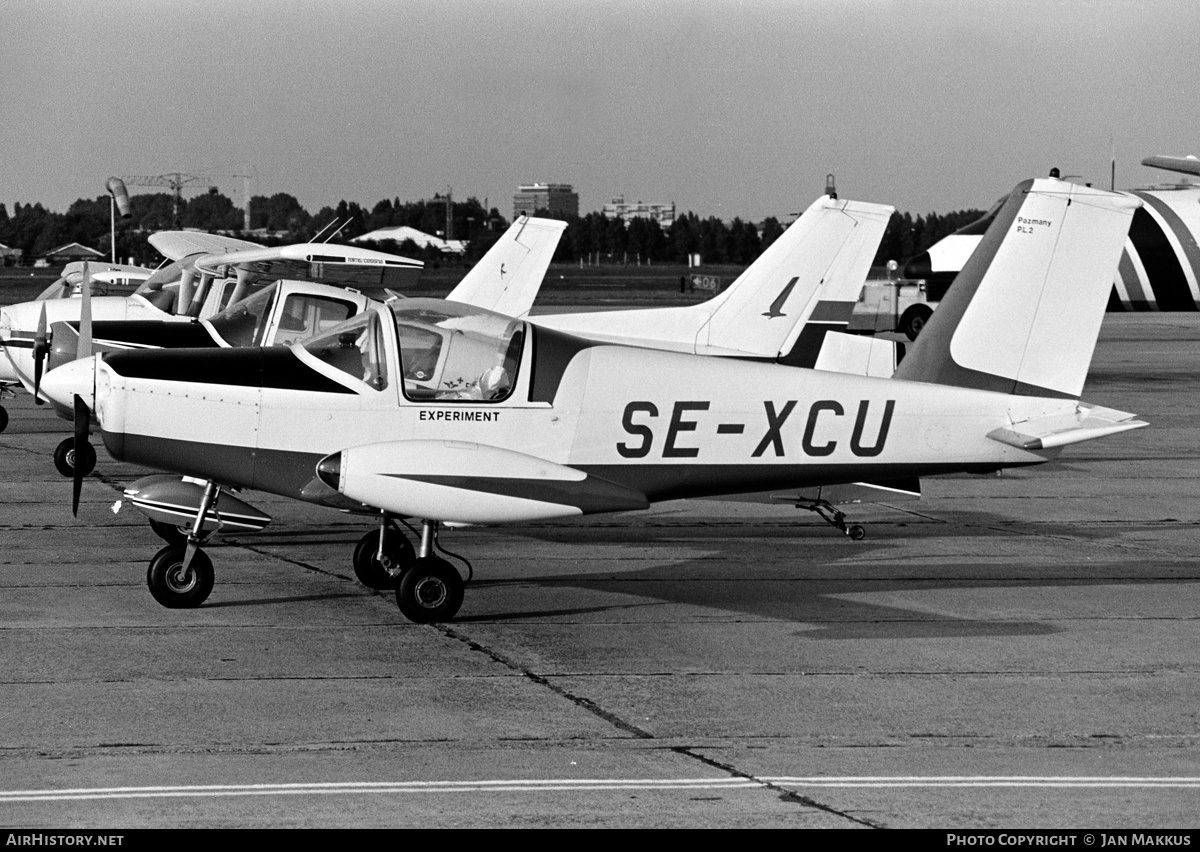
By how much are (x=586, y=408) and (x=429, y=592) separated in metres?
1.50

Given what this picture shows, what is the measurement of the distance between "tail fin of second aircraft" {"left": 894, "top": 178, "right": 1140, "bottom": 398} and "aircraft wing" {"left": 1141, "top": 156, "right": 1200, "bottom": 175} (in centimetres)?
2237

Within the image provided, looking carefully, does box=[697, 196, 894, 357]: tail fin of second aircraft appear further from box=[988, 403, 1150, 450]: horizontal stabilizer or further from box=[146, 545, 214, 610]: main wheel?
box=[146, 545, 214, 610]: main wheel

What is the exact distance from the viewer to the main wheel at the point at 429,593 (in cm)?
912

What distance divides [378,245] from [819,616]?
10835 cm

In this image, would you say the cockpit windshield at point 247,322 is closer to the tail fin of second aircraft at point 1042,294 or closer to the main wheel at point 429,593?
the main wheel at point 429,593

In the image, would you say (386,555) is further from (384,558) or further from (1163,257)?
(1163,257)

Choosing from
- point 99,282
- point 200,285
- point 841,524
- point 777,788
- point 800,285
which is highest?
point 800,285

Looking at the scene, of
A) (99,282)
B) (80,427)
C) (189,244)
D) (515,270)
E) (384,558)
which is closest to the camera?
(80,427)

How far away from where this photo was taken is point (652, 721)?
283 inches

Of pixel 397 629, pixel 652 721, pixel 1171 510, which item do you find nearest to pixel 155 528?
pixel 397 629

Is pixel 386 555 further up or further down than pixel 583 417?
further down

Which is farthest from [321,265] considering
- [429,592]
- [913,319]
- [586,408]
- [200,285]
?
[913,319]

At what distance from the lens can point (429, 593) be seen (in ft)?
30.0
